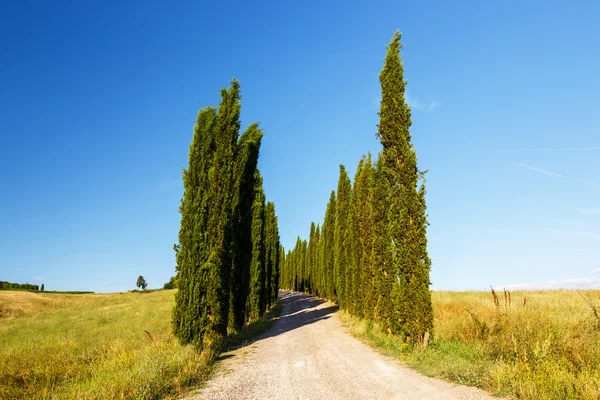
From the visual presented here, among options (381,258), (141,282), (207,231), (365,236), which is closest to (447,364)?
(381,258)

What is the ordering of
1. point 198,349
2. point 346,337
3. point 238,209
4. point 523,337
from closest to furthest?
point 523,337
point 198,349
point 346,337
point 238,209

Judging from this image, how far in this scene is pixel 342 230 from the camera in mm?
25250

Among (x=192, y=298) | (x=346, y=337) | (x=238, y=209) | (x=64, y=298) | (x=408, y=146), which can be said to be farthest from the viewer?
(x=64, y=298)

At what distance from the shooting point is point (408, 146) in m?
11.8

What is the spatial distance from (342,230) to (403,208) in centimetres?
1407

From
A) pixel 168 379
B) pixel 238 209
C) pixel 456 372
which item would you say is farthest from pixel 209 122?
pixel 456 372

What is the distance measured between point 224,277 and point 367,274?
8.47m

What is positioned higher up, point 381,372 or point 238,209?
point 238,209

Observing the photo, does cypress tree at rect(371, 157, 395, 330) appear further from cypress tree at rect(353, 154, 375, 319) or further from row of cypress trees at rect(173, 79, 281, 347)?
row of cypress trees at rect(173, 79, 281, 347)

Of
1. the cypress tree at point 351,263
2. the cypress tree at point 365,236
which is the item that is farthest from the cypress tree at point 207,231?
the cypress tree at point 351,263

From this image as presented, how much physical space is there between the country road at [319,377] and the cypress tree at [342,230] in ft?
40.0

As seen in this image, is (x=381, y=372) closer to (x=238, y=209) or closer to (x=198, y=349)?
(x=198, y=349)

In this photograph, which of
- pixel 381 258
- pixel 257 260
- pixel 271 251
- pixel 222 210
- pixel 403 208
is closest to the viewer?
Result: pixel 403 208

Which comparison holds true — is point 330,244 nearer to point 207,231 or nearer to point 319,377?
point 207,231
